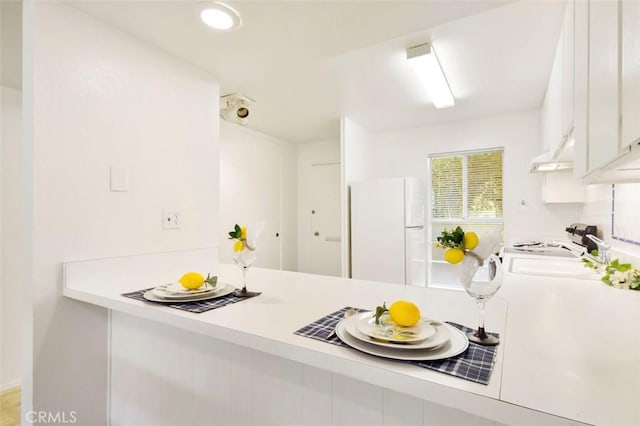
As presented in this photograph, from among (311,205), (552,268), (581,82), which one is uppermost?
(581,82)

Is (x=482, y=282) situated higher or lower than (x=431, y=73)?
lower

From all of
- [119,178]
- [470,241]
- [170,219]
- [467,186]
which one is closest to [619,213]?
[470,241]

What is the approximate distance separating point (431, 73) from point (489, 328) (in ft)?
6.69

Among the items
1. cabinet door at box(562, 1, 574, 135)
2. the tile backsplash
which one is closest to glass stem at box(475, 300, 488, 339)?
cabinet door at box(562, 1, 574, 135)

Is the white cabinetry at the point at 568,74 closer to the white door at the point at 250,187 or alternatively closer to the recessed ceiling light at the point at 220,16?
the recessed ceiling light at the point at 220,16

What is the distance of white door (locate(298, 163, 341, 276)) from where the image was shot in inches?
182

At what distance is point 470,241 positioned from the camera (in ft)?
2.49

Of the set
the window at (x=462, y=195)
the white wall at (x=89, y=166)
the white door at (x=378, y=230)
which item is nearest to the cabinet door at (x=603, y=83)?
the white wall at (x=89, y=166)

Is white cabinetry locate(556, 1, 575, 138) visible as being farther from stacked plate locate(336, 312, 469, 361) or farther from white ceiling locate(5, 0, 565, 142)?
stacked plate locate(336, 312, 469, 361)

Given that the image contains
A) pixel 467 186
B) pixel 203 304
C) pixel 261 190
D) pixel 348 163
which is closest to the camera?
pixel 203 304

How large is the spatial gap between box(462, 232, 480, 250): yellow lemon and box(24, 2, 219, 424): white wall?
136cm

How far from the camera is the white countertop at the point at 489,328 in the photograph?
1.73 ft

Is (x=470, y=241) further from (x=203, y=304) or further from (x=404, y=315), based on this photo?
(x=203, y=304)
